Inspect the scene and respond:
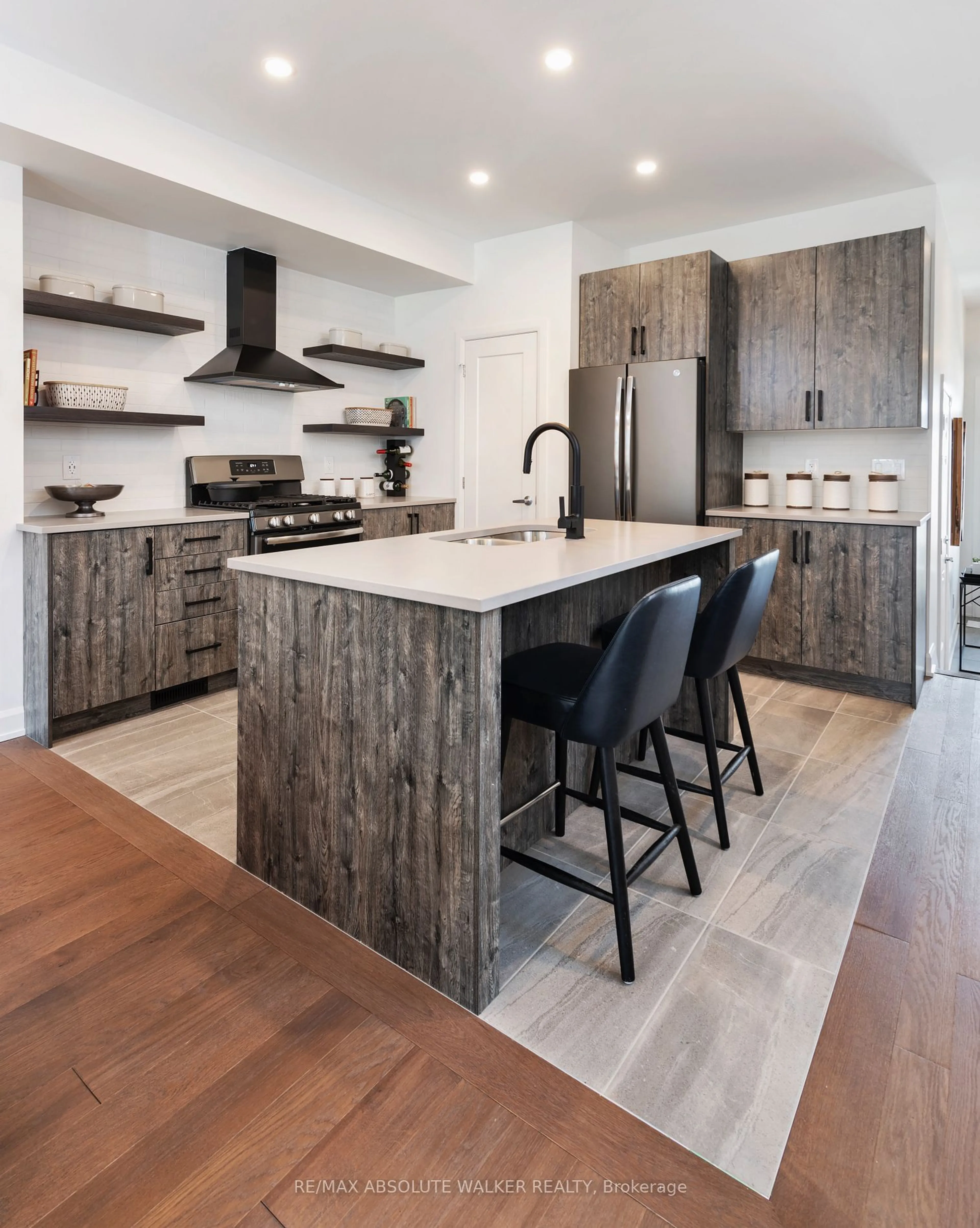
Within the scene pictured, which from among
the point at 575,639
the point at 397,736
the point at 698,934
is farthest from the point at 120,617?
the point at 698,934

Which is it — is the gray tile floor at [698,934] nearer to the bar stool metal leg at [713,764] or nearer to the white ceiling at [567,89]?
the bar stool metal leg at [713,764]

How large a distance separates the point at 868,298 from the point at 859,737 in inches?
93.3

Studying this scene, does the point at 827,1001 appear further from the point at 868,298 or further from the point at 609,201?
the point at 609,201

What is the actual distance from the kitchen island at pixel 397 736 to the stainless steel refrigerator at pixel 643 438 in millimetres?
2167

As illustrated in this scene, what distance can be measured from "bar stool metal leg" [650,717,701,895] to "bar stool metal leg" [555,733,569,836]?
33 centimetres

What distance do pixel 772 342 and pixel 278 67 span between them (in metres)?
2.93

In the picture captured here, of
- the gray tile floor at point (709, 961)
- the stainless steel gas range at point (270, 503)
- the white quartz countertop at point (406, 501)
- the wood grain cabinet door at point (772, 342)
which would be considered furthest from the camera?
the white quartz countertop at point (406, 501)

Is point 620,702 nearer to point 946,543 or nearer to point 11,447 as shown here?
point 11,447

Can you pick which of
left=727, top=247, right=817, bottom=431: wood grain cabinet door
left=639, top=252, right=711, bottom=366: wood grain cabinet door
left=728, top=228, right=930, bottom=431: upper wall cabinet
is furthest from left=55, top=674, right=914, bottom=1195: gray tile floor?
left=639, top=252, right=711, bottom=366: wood grain cabinet door

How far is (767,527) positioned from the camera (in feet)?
13.7

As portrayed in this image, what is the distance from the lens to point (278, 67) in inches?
117

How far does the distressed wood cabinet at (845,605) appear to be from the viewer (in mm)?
3791

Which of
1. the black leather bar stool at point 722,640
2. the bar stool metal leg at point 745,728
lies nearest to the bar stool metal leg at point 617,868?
the black leather bar stool at point 722,640

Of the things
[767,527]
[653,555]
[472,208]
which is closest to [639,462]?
[767,527]
